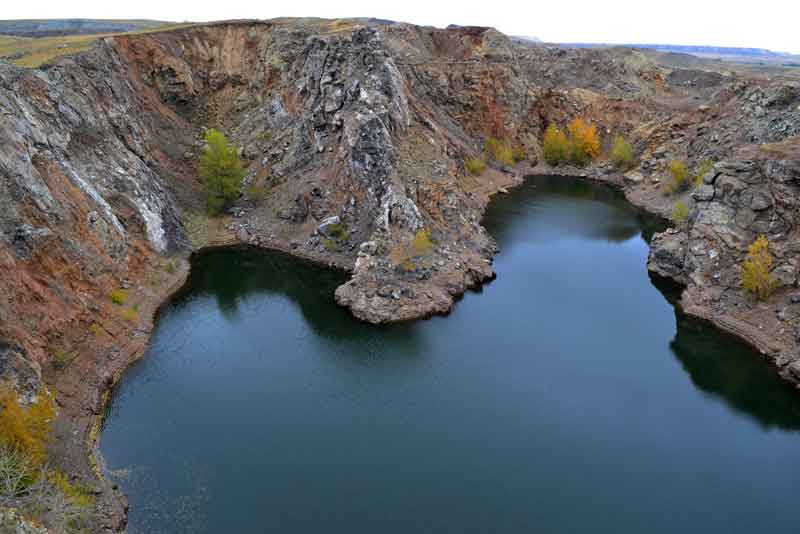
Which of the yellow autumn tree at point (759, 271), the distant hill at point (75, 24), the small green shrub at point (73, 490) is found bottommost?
the small green shrub at point (73, 490)

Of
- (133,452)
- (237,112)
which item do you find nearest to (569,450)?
(133,452)

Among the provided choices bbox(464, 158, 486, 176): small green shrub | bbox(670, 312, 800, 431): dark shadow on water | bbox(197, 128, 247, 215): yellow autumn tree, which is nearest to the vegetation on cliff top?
bbox(464, 158, 486, 176): small green shrub

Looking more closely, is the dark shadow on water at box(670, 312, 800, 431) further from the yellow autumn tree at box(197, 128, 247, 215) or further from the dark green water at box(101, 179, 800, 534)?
the yellow autumn tree at box(197, 128, 247, 215)

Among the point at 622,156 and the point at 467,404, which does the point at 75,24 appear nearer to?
the point at 622,156

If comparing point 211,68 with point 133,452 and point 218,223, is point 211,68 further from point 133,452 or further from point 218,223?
point 133,452

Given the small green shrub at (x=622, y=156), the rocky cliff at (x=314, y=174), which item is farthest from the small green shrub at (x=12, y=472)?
the small green shrub at (x=622, y=156)

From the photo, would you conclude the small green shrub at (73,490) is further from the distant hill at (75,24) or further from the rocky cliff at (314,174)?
the distant hill at (75,24)
